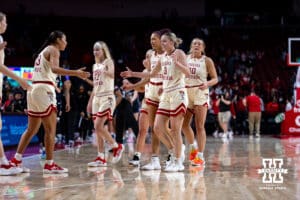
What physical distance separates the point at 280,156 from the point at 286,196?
456 centimetres

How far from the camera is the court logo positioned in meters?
6.10

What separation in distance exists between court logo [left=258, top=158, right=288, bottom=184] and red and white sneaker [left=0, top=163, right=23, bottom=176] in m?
3.09

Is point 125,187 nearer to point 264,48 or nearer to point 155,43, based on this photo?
point 155,43

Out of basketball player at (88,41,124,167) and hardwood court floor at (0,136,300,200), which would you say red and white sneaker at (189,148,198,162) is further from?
basketball player at (88,41,124,167)

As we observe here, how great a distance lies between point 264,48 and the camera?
26062mm

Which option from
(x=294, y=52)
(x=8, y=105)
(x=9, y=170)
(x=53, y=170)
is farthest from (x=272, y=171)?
(x=294, y=52)

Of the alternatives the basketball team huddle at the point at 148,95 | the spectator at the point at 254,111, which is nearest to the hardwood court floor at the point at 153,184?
the basketball team huddle at the point at 148,95

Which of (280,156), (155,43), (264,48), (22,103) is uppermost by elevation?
(264,48)

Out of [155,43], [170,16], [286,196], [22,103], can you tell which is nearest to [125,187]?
[286,196]

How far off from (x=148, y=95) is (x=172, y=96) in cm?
80

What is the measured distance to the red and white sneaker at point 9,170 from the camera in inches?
257

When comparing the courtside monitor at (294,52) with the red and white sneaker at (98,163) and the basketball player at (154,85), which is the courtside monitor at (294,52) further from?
the red and white sneaker at (98,163)

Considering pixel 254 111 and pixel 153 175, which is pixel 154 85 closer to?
pixel 153 175

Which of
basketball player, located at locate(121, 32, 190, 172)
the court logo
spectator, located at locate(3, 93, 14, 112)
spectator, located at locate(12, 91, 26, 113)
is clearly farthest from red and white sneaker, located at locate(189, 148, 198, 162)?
spectator, located at locate(3, 93, 14, 112)
